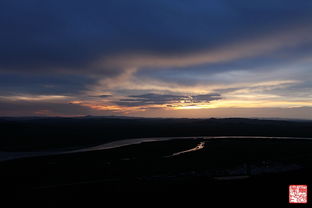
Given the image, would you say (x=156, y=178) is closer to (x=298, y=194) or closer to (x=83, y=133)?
(x=298, y=194)

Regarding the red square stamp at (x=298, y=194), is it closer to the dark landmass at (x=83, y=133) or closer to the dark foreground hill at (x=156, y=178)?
the dark foreground hill at (x=156, y=178)

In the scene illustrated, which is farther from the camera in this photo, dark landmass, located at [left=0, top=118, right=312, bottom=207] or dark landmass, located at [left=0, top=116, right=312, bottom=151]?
dark landmass, located at [left=0, top=116, right=312, bottom=151]

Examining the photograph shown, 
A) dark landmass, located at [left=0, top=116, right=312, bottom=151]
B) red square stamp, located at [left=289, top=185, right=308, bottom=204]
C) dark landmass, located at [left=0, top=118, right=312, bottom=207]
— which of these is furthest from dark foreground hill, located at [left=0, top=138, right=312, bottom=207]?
dark landmass, located at [left=0, top=116, right=312, bottom=151]

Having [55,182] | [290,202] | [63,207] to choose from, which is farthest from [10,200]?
[55,182]

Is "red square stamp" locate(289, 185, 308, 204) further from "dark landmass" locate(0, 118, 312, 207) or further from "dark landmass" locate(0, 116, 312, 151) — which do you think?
"dark landmass" locate(0, 116, 312, 151)

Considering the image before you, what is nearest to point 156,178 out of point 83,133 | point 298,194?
point 298,194

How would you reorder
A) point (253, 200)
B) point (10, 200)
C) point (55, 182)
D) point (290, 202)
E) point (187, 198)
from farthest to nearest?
point (55, 182) < point (10, 200) < point (187, 198) < point (253, 200) < point (290, 202)

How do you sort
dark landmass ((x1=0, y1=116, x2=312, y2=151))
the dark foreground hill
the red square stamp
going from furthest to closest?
dark landmass ((x1=0, y1=116, x2=312, y2=151)) → the dark foreground hill → the red square stamp

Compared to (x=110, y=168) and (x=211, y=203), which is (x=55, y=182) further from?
(x=211, y=203)
